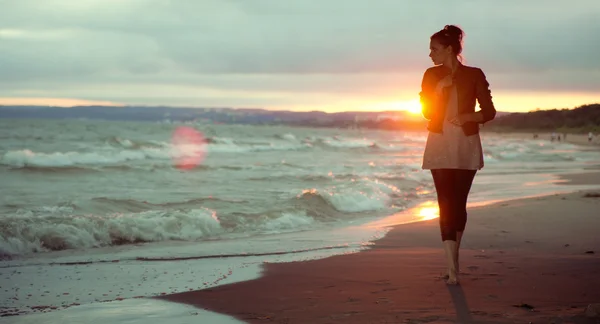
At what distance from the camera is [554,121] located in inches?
5241

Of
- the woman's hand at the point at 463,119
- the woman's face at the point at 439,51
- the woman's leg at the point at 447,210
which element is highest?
the woman's face at the point at 439,51

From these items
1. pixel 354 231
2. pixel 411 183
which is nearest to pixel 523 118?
pixel 411 183

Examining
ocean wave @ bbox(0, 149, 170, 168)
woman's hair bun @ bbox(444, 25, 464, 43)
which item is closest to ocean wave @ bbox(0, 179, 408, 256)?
woman's hair bun @ bbox(444, 25, 464, 43)

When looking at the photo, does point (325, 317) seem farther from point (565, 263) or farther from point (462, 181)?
point (565, 263)

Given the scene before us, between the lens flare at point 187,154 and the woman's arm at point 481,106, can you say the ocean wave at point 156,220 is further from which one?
the lens flare at point 187,154

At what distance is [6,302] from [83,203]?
24.7 feet

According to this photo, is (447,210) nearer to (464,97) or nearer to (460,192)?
(460,192)

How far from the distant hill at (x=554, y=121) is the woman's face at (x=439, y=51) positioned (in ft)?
361

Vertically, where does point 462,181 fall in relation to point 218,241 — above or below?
above

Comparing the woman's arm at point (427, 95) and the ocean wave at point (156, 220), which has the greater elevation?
the woman's arm at point (427, 95)

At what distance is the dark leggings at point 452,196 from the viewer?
534 centimetres

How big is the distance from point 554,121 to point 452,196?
13653 centimetres

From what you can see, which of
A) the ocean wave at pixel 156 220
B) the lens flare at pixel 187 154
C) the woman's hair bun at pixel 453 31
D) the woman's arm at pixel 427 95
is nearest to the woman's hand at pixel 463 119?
the woman's arm at pixel 427 95

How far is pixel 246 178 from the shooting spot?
21.0 metres
